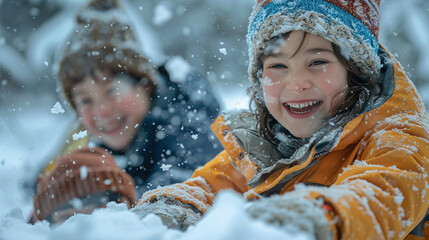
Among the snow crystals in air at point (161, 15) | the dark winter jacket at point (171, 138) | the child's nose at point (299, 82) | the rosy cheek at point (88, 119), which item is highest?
the snow crystals in air at point (161, 15)

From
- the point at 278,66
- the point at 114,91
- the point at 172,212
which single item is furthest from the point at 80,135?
the point at 278,66

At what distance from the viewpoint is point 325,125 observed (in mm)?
1228

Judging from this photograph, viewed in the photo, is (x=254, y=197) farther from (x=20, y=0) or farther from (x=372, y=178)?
(x=20, y=0)

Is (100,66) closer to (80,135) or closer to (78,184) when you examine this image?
(80,135)

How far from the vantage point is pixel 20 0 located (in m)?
3.05

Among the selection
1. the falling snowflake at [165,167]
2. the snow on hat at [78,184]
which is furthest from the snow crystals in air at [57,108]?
the falling snowflake at [165,167]

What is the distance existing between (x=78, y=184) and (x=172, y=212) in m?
0.75

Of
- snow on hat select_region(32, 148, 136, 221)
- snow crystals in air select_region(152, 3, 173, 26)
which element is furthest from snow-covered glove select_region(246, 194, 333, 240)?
snow crystals in air select_region(152, 3, 173, 26)

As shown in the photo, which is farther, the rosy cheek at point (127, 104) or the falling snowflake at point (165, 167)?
the rosy cheek at point (127, 104)

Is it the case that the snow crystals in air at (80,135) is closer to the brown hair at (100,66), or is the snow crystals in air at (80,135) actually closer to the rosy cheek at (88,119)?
the rosy cheek at (88,119)

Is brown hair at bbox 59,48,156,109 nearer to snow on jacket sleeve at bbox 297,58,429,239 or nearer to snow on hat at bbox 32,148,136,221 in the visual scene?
snow on hat at bbox 32,148,136,221

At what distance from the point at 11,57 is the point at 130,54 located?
906 mm

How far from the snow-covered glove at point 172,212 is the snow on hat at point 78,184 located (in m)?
0.49

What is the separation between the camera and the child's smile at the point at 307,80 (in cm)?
125
